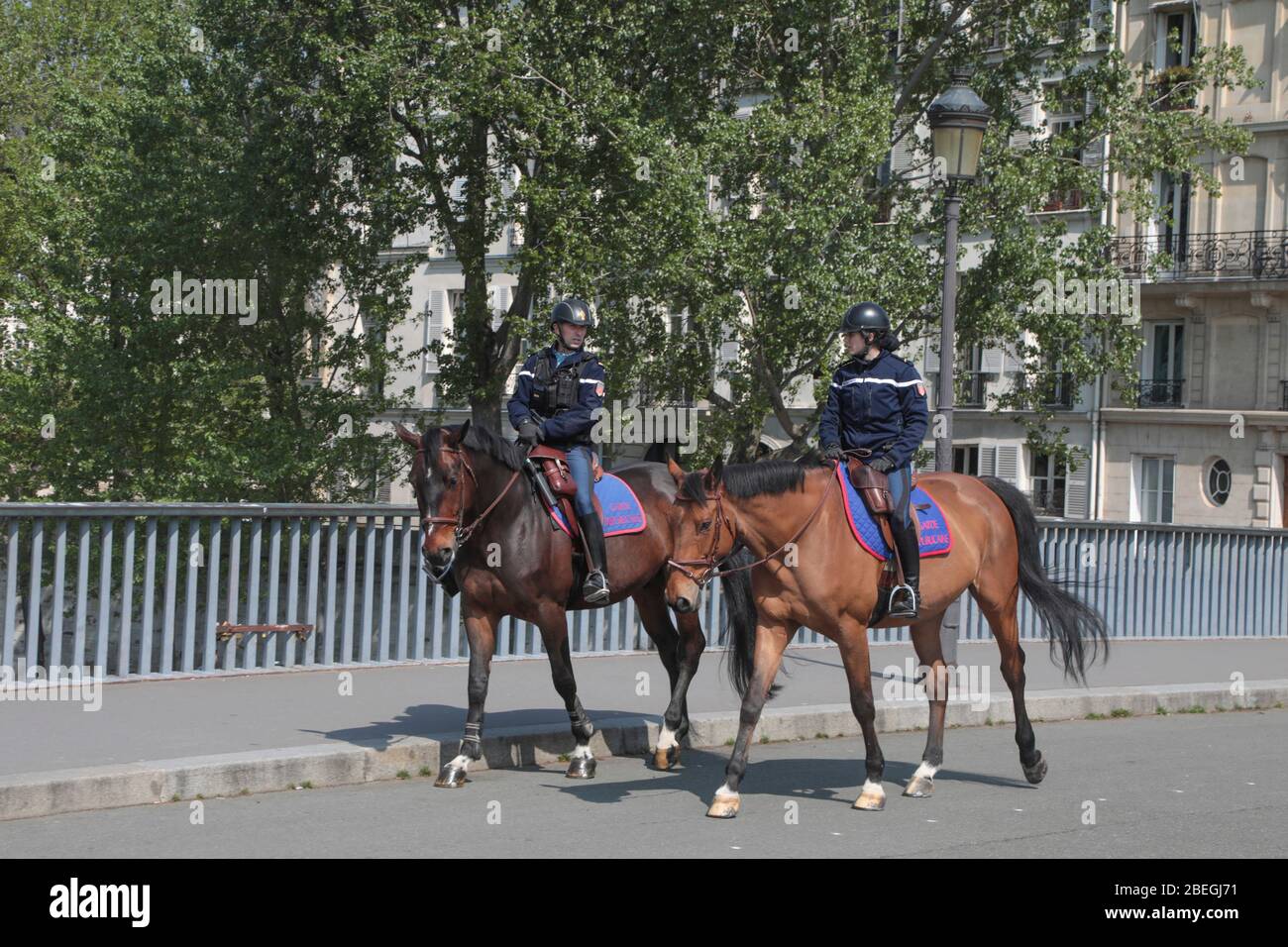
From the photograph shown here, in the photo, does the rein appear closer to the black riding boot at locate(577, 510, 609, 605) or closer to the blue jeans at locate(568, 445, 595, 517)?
the black riding boot at locate(577, 510, 609, 605)

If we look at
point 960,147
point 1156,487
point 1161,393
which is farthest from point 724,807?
point 1161,393

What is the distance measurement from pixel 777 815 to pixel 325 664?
561 centimetres

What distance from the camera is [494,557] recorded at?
947 cm

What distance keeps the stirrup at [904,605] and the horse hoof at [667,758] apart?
1.91 metres

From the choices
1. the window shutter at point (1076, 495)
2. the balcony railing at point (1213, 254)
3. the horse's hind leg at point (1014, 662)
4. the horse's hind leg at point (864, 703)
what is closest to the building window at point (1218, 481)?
the window shutter at point (1076, 495)

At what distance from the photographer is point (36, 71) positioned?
41.7 metres

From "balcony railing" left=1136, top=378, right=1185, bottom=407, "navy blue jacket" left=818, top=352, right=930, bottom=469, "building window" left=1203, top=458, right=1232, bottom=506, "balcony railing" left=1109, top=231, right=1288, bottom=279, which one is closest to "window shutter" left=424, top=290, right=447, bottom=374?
"balcony railing" left=1109, top=231, right=1288, bottom=279

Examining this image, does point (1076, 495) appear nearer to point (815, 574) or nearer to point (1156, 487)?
point (1156, 487)

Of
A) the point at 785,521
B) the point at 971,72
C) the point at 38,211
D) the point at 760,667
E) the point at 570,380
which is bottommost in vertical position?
the point at 760,667

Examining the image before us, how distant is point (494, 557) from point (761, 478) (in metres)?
1.76

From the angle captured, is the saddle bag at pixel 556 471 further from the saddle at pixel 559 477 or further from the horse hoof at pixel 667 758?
the horse hoof at pixel 667 758

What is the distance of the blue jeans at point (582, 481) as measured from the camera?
9.91 m
